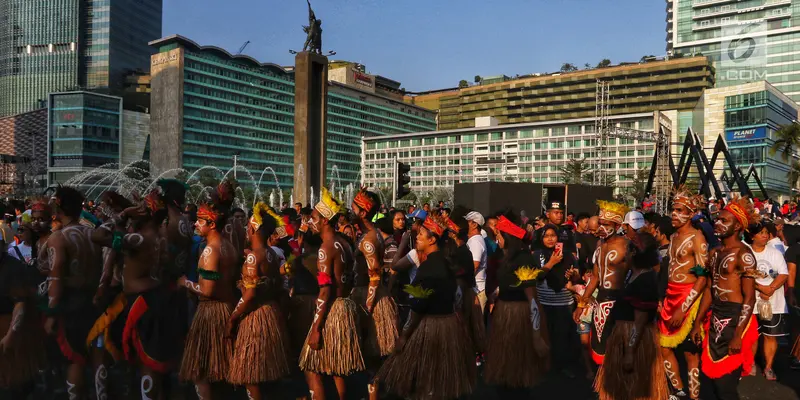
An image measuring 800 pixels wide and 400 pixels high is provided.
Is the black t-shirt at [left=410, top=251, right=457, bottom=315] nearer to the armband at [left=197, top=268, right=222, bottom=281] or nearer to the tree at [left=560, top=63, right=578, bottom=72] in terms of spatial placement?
the armband at [left=197, top=268, right=222, bottom=281]

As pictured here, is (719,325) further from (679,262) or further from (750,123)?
(750,123)

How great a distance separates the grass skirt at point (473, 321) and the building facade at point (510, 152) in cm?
11413

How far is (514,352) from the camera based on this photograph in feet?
24.8

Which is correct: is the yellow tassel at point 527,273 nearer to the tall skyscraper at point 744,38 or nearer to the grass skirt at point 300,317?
the grass skirt at point 300,317

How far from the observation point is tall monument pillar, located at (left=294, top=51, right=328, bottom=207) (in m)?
31.2

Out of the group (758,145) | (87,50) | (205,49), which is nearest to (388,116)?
(205,49)

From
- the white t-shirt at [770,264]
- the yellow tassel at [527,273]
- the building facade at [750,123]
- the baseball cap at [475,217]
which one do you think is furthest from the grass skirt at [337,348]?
the building facade at [750,123]

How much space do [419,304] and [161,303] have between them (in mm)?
2591

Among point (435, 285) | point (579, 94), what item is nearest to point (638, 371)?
point (435, 285)

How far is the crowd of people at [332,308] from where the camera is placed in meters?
6.76

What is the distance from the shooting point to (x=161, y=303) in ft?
22.9

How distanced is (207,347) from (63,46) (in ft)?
576

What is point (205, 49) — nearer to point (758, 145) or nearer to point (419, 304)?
point (758, 145)

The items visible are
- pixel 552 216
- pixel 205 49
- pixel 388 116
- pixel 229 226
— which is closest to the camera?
pixel 229 226
